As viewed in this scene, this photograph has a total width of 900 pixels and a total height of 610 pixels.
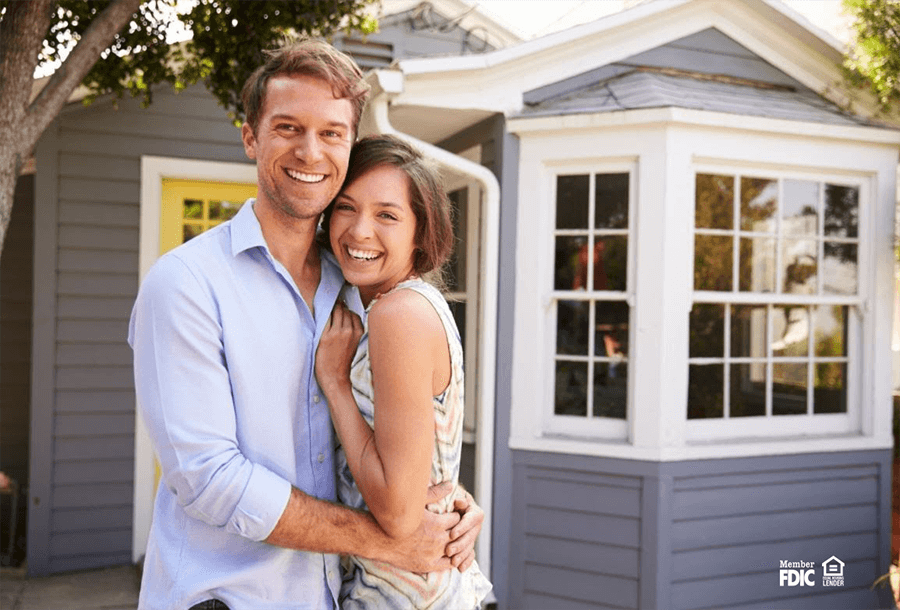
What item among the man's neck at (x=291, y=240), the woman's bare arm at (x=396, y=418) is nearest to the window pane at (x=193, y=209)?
the man's neck at (x=291, y=240)

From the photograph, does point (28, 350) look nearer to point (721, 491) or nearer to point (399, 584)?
point (721, 491)

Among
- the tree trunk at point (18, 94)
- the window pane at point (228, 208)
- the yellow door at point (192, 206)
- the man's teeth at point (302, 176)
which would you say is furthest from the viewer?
the window pane at point (228, 208)

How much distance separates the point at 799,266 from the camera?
15.7 ft

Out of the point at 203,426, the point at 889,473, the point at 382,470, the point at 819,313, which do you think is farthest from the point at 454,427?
the point at 889,473

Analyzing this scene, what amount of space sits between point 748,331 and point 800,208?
816 mm

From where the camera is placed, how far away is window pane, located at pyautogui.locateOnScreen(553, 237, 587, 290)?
459cm

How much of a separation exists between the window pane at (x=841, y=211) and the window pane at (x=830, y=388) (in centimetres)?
82

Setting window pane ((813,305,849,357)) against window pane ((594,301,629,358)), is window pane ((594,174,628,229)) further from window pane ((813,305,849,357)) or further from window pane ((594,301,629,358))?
window pane ((813,305,849,357))

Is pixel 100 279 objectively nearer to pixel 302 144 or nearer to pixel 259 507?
pixel 302 144

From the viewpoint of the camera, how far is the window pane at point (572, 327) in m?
4.59

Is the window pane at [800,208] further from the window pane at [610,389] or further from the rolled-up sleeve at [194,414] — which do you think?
the rolled-up sleeve at [194,414]

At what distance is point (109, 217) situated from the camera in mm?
5398

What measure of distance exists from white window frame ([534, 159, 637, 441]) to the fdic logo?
1.26 meters

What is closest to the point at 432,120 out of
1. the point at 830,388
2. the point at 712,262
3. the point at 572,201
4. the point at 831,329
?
the point at 572,201
